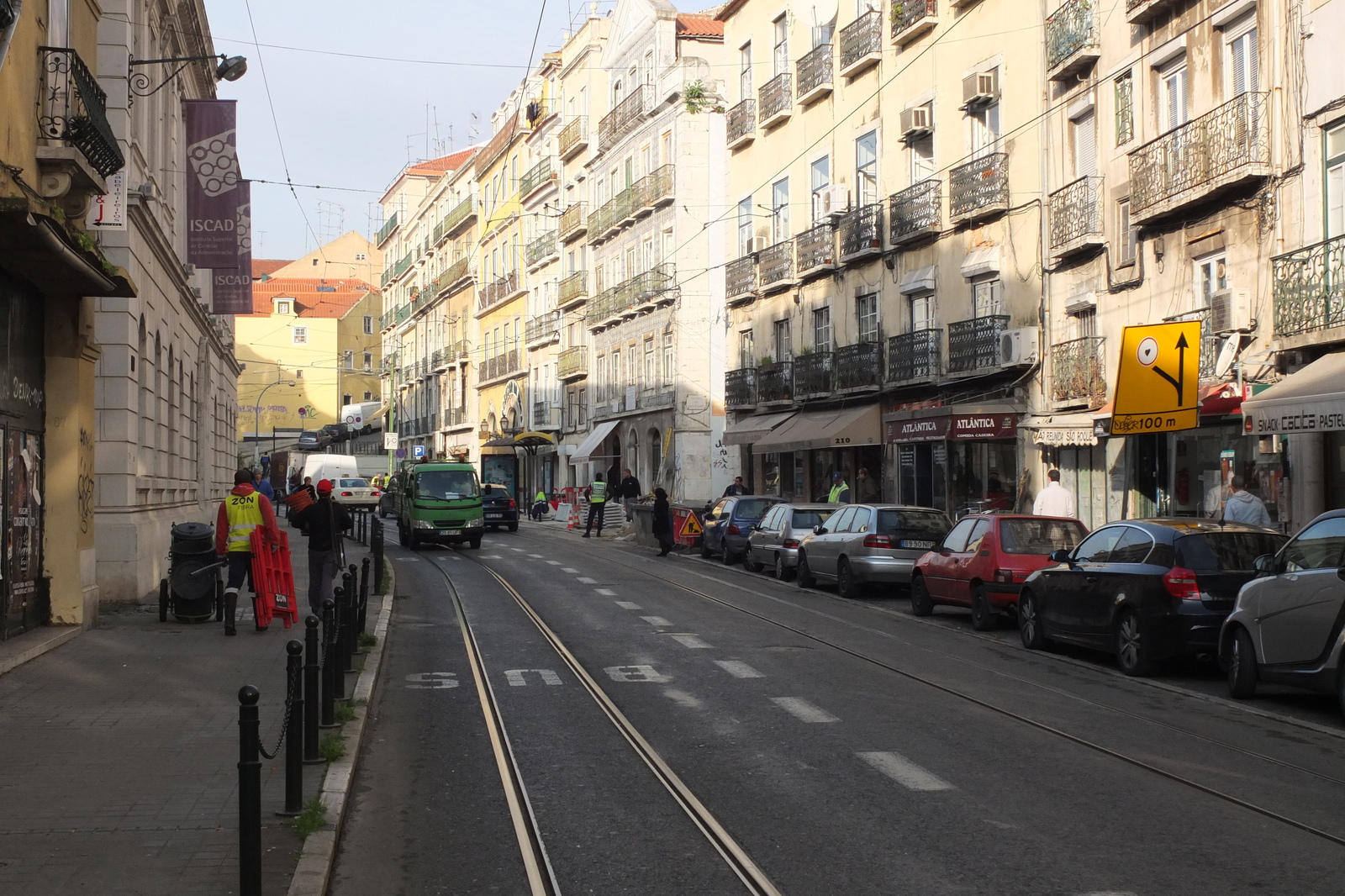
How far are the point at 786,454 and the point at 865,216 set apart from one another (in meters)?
8.87

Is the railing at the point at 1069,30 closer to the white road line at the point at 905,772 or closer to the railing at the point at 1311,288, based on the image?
the railing at the point at 1311,288

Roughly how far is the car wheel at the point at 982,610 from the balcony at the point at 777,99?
78.9ft

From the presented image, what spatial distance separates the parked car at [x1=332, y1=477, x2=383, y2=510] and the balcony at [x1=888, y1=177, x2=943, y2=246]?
32.0 meters

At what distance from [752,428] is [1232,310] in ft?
66.6

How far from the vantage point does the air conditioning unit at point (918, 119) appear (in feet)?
104

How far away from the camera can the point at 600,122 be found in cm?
5641

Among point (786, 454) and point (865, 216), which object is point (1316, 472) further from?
point (786, 454)

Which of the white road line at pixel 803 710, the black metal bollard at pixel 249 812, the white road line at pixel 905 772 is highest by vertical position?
the black metal bollard at pixel 249 812

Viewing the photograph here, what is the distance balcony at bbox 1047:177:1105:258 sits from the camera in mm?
24781

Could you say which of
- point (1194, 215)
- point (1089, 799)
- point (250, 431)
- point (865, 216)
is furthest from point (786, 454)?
point (250, 431)

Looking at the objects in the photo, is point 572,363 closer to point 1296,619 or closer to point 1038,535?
point 1038,535

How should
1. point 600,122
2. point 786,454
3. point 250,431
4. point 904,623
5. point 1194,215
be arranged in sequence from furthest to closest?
point 250,431
point 600,122
point 786,454
point 1194,215
point 904,623

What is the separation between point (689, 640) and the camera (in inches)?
644

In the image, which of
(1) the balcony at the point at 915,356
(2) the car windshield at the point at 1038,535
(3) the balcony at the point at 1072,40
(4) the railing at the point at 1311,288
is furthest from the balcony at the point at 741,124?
(2) the car windshield at the point at 1038,535
